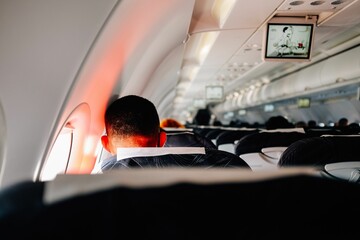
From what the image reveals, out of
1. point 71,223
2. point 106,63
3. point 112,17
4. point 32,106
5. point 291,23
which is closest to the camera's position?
point 71,223

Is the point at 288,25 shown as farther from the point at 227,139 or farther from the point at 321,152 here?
the point at 321,152

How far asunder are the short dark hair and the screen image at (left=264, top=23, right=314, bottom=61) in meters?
4.71

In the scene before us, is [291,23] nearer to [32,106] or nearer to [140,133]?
[140,133]

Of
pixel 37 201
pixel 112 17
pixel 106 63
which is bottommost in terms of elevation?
pixel 37 201

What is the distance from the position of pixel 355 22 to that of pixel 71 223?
754 centimetres

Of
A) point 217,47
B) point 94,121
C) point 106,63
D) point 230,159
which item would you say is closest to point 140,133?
point 230,159

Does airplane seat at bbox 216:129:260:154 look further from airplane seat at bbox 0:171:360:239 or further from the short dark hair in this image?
airplane seat at bbox 0:171:360:239

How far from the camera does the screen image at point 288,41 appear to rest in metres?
6.35

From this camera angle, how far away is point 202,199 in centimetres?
60

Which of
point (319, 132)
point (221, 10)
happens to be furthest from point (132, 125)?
point (221, 10)

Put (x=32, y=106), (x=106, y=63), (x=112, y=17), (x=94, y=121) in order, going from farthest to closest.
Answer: (x=94, y=121) < (x=106, y=63) < (x=112, y=17) < (x=32, y=106)

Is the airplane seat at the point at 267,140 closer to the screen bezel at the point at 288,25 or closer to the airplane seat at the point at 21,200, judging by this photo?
the screen bezel at the point at 288,25

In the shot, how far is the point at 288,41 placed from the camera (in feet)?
21.0

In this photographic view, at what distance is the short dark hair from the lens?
2299mm
